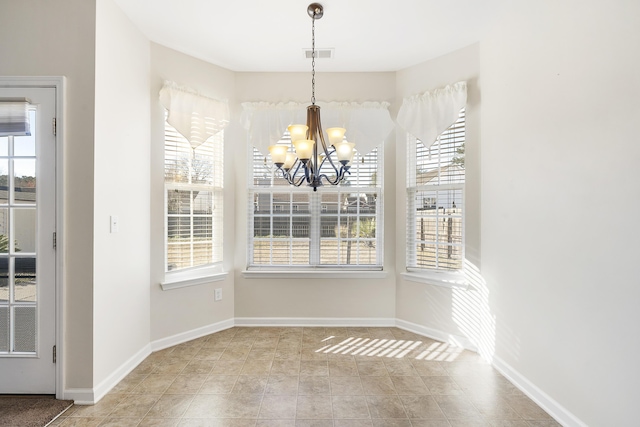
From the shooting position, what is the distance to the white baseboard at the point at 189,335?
298 centimetres

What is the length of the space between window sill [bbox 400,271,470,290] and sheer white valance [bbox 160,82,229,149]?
245cm

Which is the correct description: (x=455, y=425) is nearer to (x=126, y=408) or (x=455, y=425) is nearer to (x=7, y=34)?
(x=126, y=408)

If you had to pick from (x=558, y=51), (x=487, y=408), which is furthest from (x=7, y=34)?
(x=487, y=408)

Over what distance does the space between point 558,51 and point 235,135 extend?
2.80m

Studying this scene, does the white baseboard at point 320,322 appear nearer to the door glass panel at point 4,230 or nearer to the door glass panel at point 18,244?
the door glass panel at point 18,244

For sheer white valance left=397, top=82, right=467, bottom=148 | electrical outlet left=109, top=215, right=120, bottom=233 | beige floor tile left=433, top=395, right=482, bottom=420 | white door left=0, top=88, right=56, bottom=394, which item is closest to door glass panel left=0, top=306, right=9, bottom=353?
white door left=0, top=88, right=56, bottom=394

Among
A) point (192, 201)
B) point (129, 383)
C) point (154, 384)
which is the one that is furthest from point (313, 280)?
point (129, 383)

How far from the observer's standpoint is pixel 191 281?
10.3ft

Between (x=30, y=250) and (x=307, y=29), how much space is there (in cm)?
260

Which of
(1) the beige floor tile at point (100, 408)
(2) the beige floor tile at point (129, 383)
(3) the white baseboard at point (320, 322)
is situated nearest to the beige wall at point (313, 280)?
(3) the white baseboard at point (320, 322)

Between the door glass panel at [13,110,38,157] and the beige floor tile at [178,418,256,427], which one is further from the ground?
the door glass panel at [13,110,38,157]

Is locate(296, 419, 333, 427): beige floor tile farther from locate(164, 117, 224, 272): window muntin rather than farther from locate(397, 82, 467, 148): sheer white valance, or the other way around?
locate(397, 82, 467, 148): sheer white valance

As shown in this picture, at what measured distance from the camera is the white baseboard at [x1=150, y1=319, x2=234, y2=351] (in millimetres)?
2979

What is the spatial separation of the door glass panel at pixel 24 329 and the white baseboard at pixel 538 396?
3332 mm
